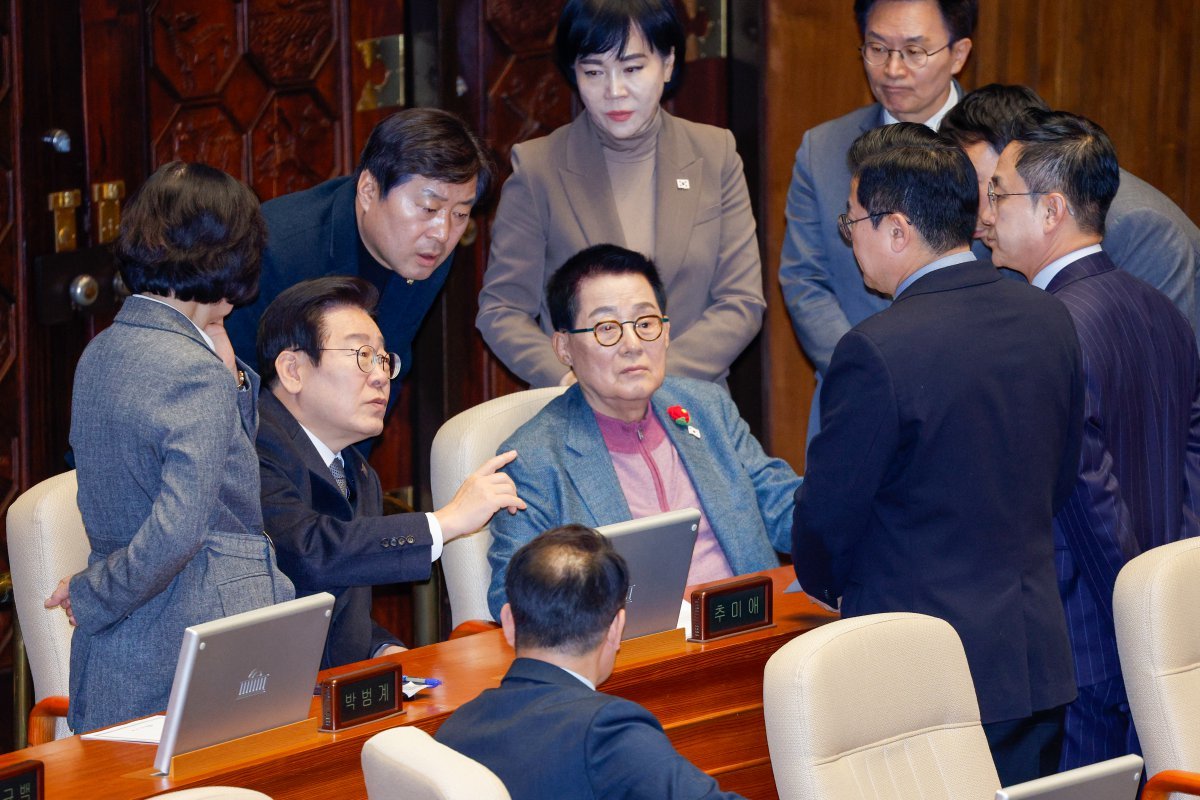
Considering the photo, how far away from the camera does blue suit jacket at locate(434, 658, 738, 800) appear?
1816mm

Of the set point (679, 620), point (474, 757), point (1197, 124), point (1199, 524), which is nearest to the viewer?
point (474, 757)

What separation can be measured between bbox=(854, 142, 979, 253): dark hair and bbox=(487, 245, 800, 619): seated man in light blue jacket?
0.75 metres

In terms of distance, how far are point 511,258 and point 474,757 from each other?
2010mm

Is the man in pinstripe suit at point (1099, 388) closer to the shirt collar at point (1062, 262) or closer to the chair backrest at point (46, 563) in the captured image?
the shirt collar at point (1062, 262)

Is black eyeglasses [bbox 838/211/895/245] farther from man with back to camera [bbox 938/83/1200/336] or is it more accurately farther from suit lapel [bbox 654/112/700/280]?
suit lapel [bbox 654/112/700/280]

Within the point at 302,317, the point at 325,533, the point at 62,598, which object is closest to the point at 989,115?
the point at 302,317

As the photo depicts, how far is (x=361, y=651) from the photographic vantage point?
2943 millimetres

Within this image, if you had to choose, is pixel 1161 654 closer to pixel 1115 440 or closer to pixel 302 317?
pixel 1115 440

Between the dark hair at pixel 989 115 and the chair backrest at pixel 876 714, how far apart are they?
4.51 ft

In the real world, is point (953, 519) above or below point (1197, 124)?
below

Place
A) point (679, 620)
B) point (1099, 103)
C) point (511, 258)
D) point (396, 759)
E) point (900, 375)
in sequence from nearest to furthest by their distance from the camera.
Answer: point (396, 759), point (900, 375), point (679, 620), point (511, 258), point (1099, 103)

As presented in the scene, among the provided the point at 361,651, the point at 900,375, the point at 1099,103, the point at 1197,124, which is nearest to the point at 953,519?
the point at 900,375

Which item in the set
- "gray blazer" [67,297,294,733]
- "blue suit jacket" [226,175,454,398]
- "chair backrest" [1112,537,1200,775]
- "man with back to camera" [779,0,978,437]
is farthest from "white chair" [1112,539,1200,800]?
"blue suit jacket" [226,175,454,398]

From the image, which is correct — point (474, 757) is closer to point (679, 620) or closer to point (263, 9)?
point (679, 620)
